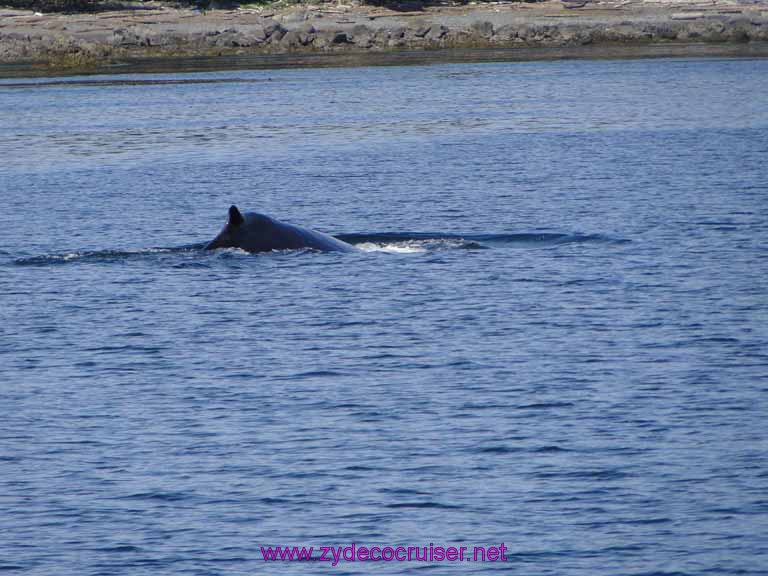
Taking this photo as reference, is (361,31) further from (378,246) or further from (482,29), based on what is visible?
(378,246)

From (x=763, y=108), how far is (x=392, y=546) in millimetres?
46880

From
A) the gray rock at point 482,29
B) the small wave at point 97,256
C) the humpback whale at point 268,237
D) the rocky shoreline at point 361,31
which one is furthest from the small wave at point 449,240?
the gray rock at point 482,29

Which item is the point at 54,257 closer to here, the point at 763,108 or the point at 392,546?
the point at 392,546

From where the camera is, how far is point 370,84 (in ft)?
262

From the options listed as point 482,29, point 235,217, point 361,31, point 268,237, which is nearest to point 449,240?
point 268,237

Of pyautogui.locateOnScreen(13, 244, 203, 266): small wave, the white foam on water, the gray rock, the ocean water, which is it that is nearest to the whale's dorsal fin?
the ocean water

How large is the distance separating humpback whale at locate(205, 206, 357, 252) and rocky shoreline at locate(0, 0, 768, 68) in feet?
251

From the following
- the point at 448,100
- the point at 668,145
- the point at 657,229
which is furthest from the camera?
the point at 448,100

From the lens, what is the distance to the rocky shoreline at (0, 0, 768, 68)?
103000 millimetres

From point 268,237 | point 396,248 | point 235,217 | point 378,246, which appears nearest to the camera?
point 235,217

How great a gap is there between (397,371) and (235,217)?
688 cm

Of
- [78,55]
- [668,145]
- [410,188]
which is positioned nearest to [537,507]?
[410,188]

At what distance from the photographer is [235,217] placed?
24.8 meters

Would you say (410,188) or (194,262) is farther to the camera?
(410,188)
